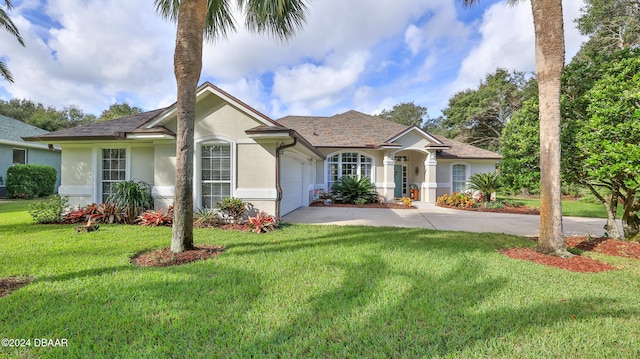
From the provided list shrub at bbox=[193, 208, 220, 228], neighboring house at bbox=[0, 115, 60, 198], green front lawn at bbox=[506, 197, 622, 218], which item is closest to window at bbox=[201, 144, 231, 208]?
shrub at bbox=[193, 208, 220, 228]

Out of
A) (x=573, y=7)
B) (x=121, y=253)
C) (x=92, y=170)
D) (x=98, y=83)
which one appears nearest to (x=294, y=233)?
(x=121, y=253)

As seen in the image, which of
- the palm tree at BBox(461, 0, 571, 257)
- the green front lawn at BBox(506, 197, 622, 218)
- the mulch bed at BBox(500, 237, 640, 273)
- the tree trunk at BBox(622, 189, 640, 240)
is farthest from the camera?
the green front lawn at BBox(506, 197, 622, 218)

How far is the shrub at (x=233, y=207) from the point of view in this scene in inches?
322

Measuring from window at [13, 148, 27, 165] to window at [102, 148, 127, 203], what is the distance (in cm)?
1484

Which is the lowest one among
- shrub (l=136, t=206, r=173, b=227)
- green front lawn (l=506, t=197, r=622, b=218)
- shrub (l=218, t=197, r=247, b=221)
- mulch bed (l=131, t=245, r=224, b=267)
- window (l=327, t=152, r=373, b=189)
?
mulch bed (l=131, t=245, r=224, b=267)

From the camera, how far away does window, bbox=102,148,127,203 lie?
9.50 m

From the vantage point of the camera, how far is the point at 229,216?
8352 mm

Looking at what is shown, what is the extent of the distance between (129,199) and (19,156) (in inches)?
680

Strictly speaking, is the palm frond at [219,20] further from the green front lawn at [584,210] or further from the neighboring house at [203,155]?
the green front lawn at [584,210]

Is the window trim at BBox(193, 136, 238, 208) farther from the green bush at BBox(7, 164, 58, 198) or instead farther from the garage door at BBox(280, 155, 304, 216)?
the green bush at BBox(7, 164, 58, 198)

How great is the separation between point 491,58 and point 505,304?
3198cm

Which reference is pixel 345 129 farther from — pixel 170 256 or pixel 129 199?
pixel 170 256

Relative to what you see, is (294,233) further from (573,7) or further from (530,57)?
(530,57)

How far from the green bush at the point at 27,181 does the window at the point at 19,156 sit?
7.91 ft
